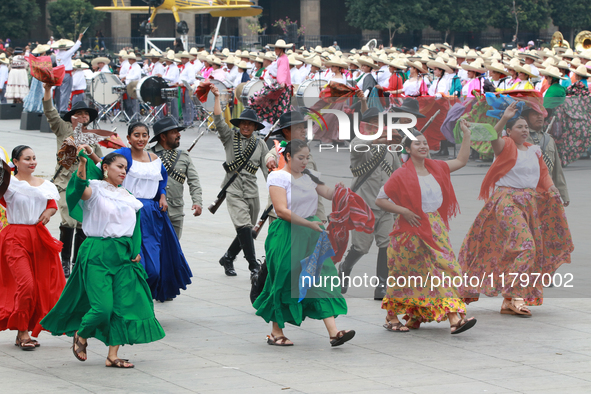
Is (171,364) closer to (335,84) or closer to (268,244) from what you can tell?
(268,244)

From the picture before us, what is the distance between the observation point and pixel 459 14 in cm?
5366

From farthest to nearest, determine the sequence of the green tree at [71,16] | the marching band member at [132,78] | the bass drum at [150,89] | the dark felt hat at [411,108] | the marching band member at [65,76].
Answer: the green tree at [71,16]
the marching band member at [132,78]
the bass drum at [150,89]
the marching band member at [65,76]
the dark felt hat at [411,108]

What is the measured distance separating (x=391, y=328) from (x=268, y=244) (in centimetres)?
→ 119

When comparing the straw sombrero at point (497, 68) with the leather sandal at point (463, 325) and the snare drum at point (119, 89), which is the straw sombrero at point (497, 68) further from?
the leather sandal at point (463, 325)

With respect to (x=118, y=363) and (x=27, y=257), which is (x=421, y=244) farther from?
(x=27, y=257)

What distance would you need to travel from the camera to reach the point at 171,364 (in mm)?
6004

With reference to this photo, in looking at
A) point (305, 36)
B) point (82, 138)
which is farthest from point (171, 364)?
point (305, 36)

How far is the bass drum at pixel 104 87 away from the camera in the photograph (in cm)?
2447

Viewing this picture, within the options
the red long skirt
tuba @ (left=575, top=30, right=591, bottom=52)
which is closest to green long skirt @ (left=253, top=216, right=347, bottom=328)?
the red long skirt

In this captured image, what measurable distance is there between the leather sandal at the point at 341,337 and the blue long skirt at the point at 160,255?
168 centimetres

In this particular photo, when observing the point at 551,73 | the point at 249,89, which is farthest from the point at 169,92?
the point at 551,73

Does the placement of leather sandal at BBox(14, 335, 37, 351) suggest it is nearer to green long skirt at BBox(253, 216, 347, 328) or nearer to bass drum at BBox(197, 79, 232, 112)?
green long skirt at BBox(253, 216, 347, 328)

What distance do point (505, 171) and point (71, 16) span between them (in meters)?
44.4

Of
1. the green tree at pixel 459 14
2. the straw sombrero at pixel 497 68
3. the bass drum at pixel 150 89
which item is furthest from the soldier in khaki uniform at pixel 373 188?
the green tree at pixel 459 14
